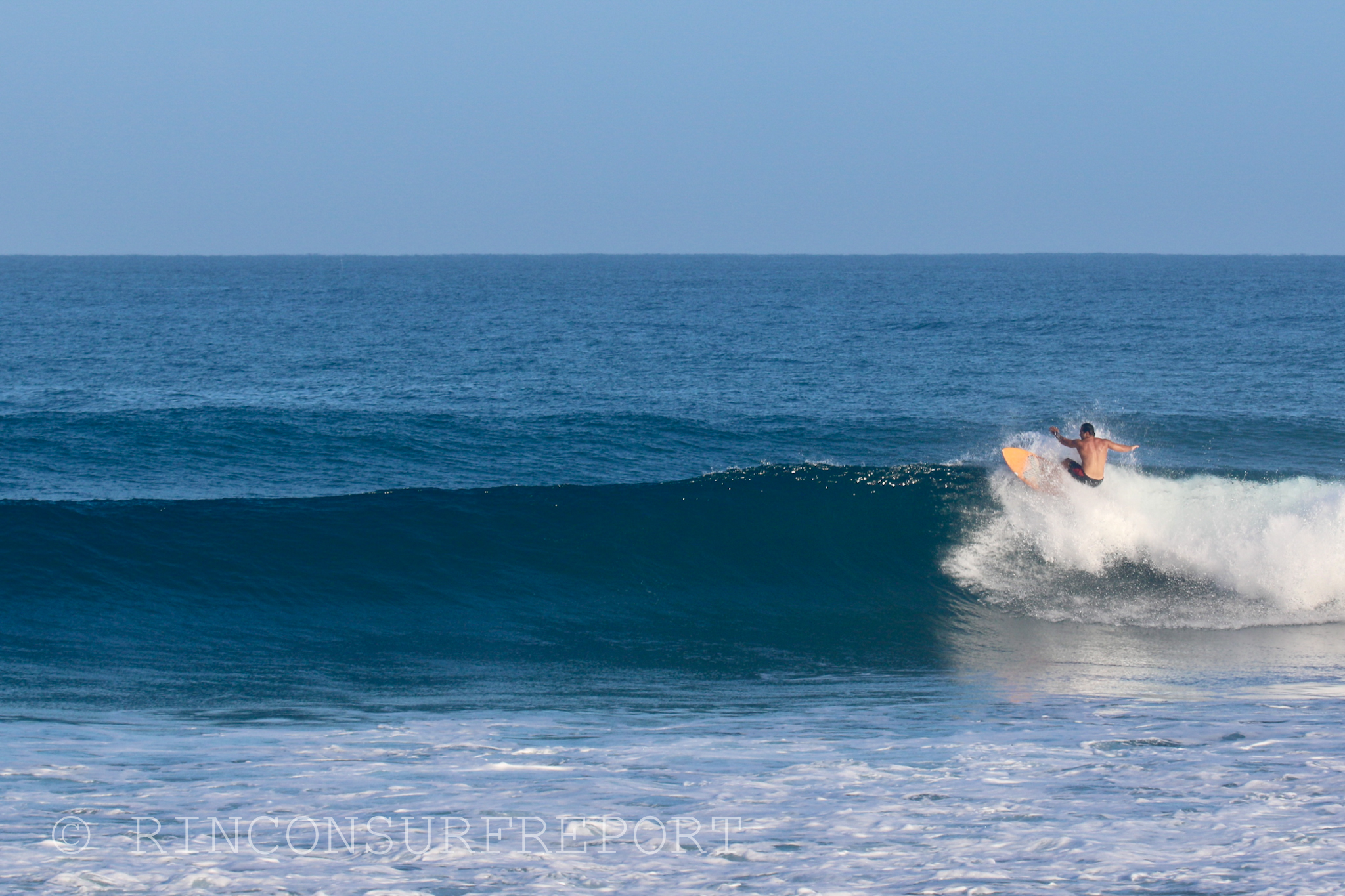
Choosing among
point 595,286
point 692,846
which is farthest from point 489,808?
point 595,286

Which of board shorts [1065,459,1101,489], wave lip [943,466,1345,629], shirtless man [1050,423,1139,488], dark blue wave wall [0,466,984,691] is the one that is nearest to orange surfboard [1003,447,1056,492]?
wave lip [943,466,1345,629]

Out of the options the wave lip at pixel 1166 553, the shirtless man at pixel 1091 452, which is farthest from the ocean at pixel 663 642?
the shirtless man at pixel 1091 452

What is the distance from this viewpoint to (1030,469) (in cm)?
1491

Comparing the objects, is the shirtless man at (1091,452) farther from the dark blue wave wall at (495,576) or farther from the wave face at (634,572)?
the dark blue wave wall at (495,576)

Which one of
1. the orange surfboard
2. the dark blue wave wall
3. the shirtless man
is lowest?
the dark blue wave wall

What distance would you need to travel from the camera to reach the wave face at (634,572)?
1119 cm

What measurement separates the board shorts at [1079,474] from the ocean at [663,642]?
0.66 m

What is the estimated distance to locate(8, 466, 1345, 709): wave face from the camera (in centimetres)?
1119

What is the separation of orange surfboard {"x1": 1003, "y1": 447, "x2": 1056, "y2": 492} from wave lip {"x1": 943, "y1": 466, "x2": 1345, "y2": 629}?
0.60ft

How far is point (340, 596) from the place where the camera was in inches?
508

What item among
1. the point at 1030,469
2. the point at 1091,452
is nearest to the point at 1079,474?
the point at 1091,452

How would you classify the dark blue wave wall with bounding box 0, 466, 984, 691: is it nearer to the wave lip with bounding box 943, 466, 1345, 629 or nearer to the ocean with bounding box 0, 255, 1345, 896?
the ocean with bounding box 0, 255, 1345, 896

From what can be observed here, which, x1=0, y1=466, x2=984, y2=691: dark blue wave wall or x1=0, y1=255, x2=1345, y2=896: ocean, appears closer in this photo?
x1=0, y1=255, x2=1345, y2=896: ocean

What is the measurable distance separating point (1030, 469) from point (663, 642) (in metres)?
6.37
